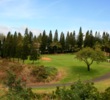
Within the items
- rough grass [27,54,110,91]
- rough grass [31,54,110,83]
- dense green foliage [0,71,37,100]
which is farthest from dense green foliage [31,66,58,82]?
dense green foliage [0,71,37,100]

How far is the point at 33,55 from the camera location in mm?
69250

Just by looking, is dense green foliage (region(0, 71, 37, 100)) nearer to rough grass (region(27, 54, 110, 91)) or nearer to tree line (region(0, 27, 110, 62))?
rough grass (region(27, 54, 110, 91))

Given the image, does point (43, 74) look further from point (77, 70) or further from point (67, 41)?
point (67, 41)

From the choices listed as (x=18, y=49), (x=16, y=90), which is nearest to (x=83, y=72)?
(x=18, y=49)

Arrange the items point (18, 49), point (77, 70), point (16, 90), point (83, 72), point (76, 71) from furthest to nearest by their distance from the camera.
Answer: point (18, 49)
point (77, 70)
point (76, 71)
point (83, 72)
point (16, 90)

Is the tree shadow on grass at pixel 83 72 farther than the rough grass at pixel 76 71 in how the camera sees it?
Yes

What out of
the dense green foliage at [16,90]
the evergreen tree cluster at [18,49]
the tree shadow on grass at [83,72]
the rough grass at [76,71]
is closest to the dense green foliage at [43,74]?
the rough grass at [76,71]

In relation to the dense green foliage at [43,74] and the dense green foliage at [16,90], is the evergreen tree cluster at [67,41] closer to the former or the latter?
the dense green foliage at [43,74]

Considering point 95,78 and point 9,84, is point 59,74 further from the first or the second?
point 9,84

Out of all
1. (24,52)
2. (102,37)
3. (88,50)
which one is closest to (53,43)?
(102,37)

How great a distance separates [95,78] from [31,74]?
14783 mm

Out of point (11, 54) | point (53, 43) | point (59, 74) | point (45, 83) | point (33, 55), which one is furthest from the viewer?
point (53, 43)

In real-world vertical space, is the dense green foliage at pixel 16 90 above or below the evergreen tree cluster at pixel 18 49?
below

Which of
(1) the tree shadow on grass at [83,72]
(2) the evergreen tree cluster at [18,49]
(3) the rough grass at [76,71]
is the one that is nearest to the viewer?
(3) the rough grass at [76,71]
